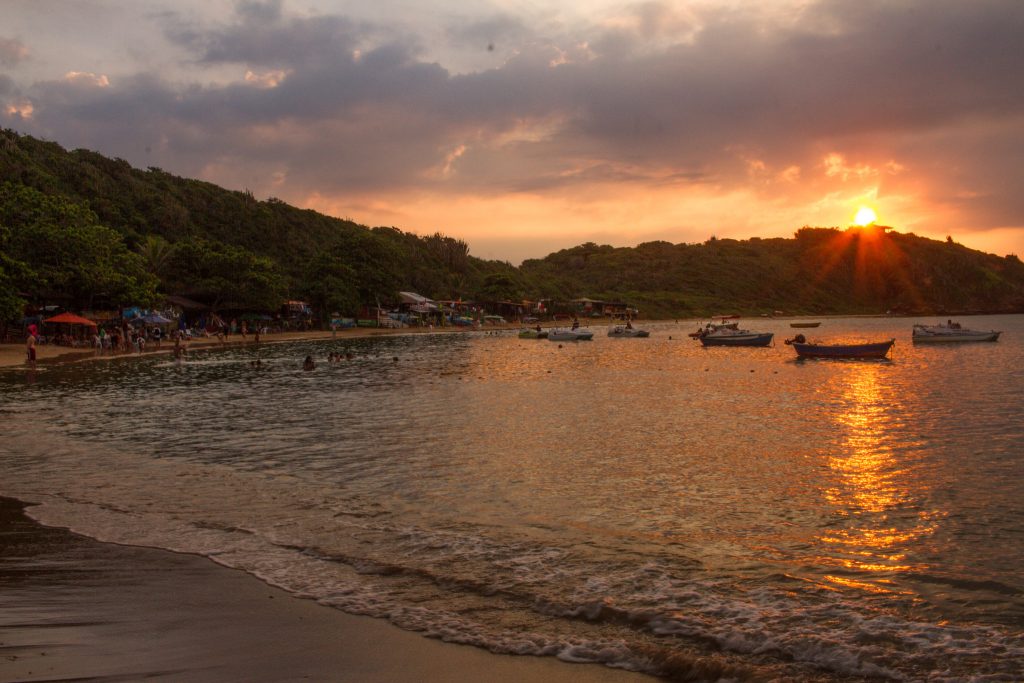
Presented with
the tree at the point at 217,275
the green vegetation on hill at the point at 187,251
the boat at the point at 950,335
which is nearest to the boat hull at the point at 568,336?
the green vegetation on hill at the point at 187,251

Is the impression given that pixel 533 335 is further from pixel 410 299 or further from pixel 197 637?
pixel 197 637

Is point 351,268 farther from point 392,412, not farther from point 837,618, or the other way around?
point 837,618

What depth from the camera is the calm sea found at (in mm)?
6883

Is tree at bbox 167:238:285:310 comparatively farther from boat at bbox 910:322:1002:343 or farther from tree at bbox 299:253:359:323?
boat at bbox 910:322:1002:343

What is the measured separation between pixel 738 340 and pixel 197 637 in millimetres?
69564

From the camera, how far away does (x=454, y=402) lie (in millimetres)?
28234

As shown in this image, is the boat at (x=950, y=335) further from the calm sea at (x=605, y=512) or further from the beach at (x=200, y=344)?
Answer: the beach at (x=200, y=344)

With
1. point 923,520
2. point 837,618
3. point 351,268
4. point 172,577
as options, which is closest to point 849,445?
point 923,520

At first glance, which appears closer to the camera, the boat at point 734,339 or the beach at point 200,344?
the beach at point 200,344

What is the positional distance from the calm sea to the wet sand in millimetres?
364

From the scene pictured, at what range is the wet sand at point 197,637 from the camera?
579cm

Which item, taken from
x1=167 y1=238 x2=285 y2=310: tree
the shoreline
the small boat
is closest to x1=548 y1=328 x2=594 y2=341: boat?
the shoreline

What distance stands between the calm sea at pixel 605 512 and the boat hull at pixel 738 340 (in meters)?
42.2

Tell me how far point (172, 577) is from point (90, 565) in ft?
3.75
